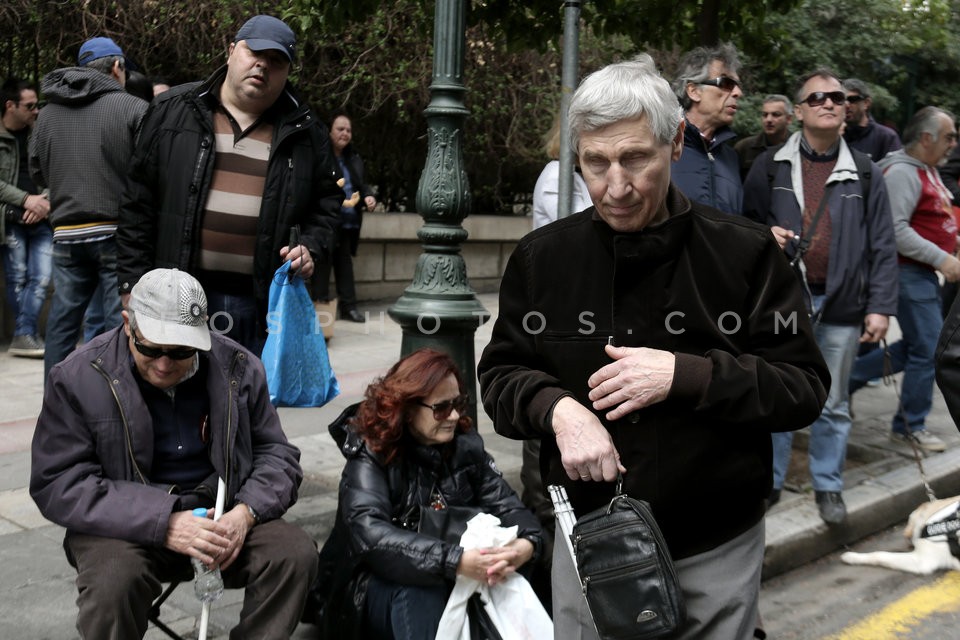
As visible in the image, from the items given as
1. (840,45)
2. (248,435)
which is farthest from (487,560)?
(840,45)

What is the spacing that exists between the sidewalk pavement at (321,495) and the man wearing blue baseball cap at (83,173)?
0.77 m

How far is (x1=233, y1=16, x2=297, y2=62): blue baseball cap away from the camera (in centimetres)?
386

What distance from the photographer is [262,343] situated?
13.9 feet

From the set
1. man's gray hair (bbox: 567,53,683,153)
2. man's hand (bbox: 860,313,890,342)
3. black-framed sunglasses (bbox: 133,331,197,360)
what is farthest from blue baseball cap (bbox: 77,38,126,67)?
man's gray hair (bbox: 567,53,683,153)

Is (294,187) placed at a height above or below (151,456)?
above

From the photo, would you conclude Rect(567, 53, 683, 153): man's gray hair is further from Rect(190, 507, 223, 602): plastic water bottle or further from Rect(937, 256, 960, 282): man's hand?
Rect(937, 256, 960, 282): man's hand

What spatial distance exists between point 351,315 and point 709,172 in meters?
5.90

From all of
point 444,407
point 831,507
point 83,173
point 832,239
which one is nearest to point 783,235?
point 832,239

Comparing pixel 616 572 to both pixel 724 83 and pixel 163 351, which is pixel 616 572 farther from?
pixel 724 83

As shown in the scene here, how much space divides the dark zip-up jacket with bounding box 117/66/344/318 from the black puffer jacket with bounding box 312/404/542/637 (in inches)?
30.6

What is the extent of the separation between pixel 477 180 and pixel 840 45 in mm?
4772

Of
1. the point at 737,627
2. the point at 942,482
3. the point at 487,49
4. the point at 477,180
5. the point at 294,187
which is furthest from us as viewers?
the point at 477,180

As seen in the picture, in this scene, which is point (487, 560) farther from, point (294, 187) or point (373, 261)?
point (373, 261)

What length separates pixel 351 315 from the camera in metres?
10.1
